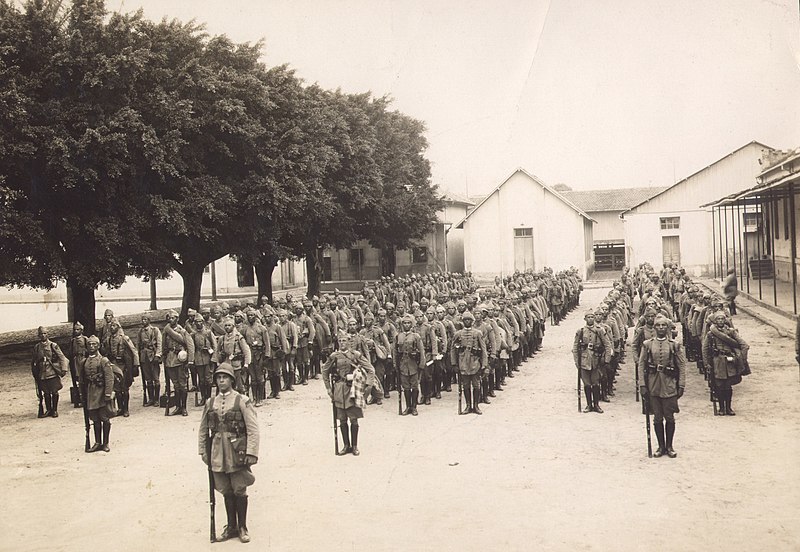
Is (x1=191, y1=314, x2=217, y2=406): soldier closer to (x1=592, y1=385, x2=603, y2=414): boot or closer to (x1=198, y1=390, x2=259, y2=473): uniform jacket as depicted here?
(x1=198, y1=390, x2=259, y2=473): uniform jacket

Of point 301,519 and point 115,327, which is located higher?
point 115,327

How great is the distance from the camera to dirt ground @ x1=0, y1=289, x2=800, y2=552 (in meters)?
→ 7.39

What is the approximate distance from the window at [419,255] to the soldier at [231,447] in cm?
4410

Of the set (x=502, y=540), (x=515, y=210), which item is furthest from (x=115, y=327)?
(x=515, y=210)

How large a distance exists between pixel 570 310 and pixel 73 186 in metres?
20.4

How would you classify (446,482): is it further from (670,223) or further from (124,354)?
(670,223)

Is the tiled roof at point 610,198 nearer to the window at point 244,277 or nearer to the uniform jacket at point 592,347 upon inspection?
the window at point 244,277

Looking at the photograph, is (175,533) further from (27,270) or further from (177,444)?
(27,270)

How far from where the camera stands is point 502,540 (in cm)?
718

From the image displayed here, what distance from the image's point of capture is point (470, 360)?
13023mm

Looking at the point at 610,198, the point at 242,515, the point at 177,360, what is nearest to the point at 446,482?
the point at 242,515

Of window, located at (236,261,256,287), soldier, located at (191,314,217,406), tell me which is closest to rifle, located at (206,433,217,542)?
soldier, located at (191,314,217,406)

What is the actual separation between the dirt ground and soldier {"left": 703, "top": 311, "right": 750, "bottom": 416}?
17.4 inches

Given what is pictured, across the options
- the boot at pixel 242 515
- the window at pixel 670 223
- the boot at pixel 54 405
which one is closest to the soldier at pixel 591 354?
the boot at pixel 242 515
